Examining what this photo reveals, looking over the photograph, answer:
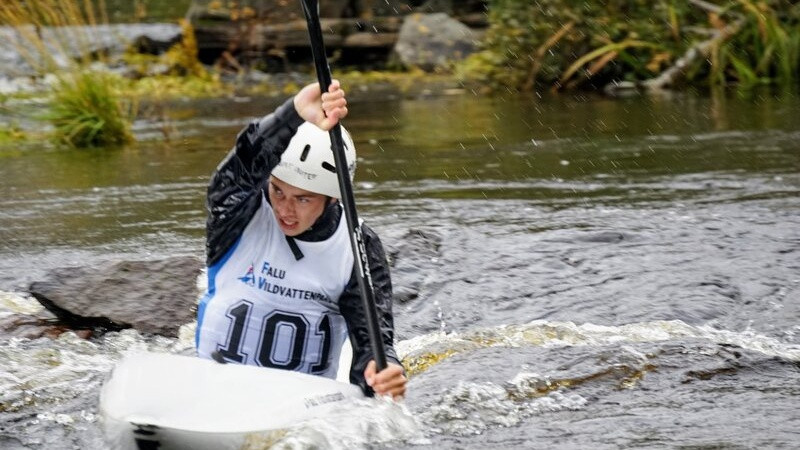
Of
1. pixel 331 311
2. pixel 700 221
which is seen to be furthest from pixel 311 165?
pixel 700 221

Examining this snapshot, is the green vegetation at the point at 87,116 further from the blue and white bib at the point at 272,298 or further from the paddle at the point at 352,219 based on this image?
the paddle at the point at 352,219

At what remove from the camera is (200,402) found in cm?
441

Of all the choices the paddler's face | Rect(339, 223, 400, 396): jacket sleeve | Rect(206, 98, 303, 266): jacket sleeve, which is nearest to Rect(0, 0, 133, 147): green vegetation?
Rect(206, 98, 303, 266): jacket sleeve

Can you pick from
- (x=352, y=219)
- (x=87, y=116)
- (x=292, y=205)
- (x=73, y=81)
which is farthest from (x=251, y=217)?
(x=87, y=116)

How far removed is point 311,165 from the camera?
4.84 metres

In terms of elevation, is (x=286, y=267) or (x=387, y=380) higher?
(x=286, y=267)

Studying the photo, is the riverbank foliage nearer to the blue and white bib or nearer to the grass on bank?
the grass on bank

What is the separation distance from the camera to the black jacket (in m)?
4.80

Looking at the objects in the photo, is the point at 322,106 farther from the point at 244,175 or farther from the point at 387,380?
the point at 387,380

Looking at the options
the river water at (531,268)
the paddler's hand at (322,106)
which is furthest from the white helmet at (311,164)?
the river water at (531,268)

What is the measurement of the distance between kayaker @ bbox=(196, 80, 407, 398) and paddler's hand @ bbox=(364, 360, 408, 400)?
39 millimetres

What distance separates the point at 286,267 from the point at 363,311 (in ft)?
1.12

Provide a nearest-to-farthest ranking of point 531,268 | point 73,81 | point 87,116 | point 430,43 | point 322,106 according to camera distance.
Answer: point 322,106 < point 531,268 < point 73,81 < point 87,116 < point 430,43

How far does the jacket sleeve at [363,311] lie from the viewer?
499 cm
